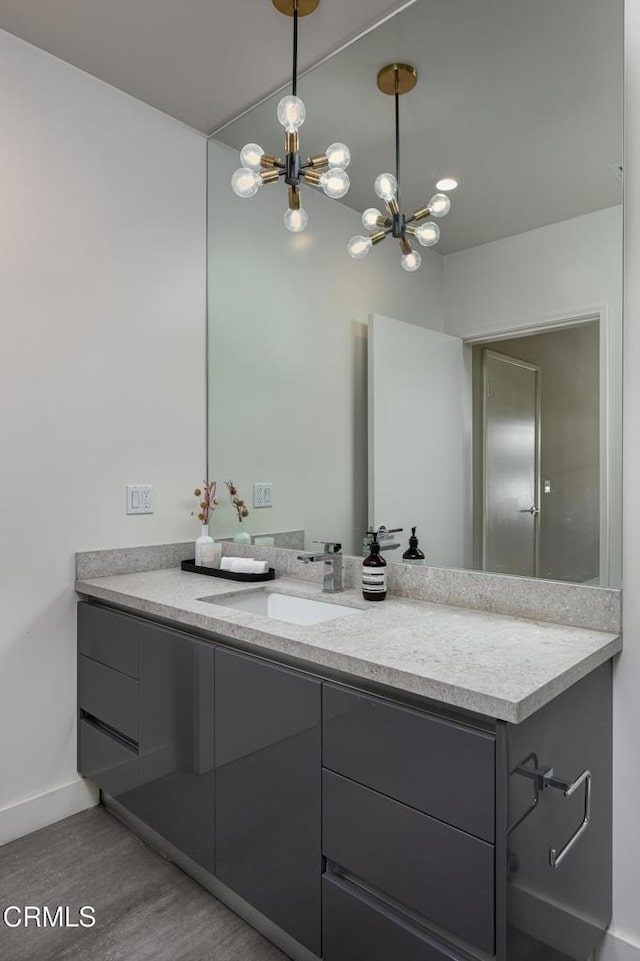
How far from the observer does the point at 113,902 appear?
1643mm

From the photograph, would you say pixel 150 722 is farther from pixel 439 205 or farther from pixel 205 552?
pixel 439 205

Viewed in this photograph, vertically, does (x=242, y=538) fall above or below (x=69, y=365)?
below

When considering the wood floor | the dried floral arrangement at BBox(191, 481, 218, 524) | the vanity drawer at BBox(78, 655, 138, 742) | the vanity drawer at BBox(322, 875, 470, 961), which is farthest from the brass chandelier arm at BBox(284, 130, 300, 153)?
the wood floor

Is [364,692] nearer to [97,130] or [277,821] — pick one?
[277,821]

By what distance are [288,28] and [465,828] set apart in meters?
2.26

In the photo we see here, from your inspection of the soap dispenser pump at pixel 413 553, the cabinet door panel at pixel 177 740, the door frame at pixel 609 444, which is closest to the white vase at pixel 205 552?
the cabinet door panel at pixel 177 740

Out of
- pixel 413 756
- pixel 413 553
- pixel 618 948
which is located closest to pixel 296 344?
pixel 413 553

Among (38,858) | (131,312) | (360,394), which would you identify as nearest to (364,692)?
(360,394)

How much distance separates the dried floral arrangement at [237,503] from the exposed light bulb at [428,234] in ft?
→ 3.90

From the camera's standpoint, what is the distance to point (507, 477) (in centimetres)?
162

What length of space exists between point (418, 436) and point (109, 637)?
3.94ft

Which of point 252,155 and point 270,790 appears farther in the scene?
point 252,155

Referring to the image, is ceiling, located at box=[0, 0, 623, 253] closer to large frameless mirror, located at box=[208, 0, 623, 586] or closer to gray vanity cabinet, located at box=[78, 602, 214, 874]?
large frameless mirror, located at box=[208, 0, 623, 586]

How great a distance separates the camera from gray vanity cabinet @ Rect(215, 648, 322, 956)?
130cm
